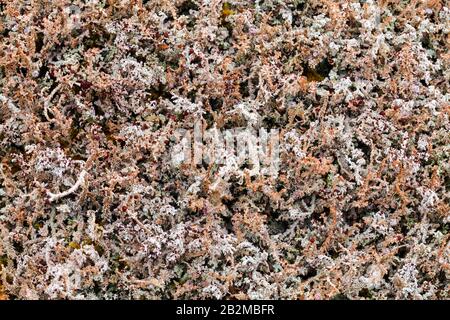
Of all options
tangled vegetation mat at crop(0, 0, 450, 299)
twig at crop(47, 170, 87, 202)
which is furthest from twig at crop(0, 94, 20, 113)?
twig at crop(47, 170, 87, 202)

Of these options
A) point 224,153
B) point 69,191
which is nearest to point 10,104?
point 69,191

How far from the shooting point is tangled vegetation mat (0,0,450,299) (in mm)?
4914

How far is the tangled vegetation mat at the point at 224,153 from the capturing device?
4.91 metres

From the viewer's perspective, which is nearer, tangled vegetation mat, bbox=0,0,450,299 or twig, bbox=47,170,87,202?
tangled vegetation mat, bbox=0,0,450,299

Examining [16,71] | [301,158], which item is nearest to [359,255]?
[301,158]

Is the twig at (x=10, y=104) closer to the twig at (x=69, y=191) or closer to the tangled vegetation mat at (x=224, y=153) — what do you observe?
the tangled vegetation mat at (x=224, y=153)

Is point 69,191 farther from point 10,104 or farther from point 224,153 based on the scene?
point 224,153

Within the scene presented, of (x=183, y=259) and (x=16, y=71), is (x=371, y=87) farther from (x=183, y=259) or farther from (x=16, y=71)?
(x=16, y=71)

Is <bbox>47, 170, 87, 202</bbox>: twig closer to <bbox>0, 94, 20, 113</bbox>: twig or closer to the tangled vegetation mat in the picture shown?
the tangled vegetation mat

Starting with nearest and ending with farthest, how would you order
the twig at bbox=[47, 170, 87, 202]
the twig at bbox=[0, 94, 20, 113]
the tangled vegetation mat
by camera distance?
the tangled vegetation mat < the twig at bbox=[47, 170, 87, 202] < the twig at bbox=[0, 94, 20, 113]

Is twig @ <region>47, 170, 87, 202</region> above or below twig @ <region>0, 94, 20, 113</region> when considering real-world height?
below

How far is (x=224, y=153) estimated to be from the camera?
5.33 m

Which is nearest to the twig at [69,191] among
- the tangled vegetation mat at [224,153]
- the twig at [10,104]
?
the tangled vegetation mat at [224,153]

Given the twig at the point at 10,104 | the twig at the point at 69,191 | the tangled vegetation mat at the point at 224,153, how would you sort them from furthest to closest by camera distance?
the twig at the point at 10,104, the twig at the point at 69,191, the tangled vegetation mat at the point at 224,153
